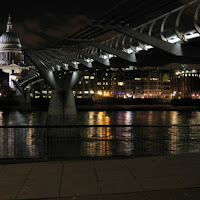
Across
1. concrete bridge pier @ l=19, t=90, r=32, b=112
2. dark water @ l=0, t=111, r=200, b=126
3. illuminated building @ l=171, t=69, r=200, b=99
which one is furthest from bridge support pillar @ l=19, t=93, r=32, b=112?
illuminated building @ l=171, t=69, r=200, b=99

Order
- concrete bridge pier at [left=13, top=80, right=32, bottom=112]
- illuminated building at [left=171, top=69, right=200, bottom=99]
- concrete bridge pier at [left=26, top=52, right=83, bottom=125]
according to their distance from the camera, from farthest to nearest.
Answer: illuminated building at [left=171, top=69, right=200, bottom=99] → concrete bridge pier at [left=13, top=80, right=32, bottom=112] → concrete bridge pier at [left=26, top=52, right=83, bottom=125]

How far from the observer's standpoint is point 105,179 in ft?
27.5

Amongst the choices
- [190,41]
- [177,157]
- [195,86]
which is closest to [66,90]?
[190,41]

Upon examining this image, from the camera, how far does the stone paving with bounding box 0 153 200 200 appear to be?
24.0ft

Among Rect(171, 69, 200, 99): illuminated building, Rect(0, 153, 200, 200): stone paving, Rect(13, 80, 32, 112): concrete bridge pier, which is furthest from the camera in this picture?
Rect(171, 69, 200, 99): illuminated building

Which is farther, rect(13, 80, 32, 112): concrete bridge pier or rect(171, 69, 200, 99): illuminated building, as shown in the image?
rect(171, 69, 200, 99): illuminated building

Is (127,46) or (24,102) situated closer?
(127,46)

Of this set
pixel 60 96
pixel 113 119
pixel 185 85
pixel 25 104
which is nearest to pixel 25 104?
pixel 25 104

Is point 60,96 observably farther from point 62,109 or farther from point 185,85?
point 185,85

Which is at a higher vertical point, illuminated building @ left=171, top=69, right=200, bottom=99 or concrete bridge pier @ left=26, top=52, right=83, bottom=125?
illuminated building @ left=171, top=69, right=200, bottom=99

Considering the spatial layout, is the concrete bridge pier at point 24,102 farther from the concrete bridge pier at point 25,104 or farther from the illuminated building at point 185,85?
the illuminated building at point 185,85

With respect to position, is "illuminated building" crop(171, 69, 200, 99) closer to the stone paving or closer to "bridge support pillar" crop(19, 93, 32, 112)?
"bridge support pillar" crop(19, 93, 32, 112)

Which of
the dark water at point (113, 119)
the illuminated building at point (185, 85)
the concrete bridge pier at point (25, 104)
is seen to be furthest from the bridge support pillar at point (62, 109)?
the illuminated building at point (185, 85)

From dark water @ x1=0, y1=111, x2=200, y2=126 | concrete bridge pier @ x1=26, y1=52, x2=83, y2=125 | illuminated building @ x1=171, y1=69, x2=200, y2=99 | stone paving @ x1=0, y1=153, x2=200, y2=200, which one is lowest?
dark water @ x1=0, y1=111, x2=200, y2=126
